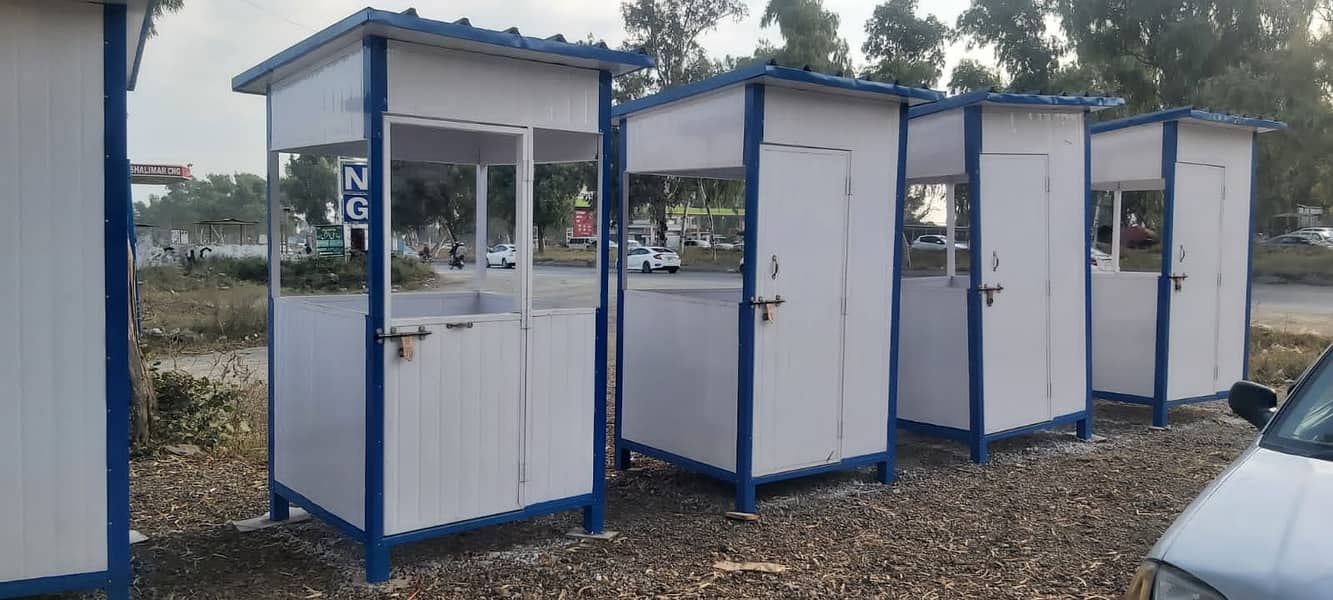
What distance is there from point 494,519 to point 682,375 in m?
1.77

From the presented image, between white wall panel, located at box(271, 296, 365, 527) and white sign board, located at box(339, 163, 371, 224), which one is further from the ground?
white sign board, located at box(339, 163, 371, 224)

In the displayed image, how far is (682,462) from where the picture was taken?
6215 millimetres

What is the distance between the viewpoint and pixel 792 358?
5879 millimetres

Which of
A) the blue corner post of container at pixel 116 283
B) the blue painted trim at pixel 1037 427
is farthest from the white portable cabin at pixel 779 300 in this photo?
the blue corner post of container at pixel 116 283

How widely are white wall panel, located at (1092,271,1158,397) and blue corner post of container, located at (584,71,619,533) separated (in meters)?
5.58

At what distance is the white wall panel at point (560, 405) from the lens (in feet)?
16.1

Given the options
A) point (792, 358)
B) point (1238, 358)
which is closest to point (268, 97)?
point (792, 358)

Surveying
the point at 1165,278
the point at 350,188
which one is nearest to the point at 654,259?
the point at 1165,278

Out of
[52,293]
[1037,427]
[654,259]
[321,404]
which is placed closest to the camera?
[52,293]

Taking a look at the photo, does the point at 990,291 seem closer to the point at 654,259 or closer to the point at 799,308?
the point at 799,308

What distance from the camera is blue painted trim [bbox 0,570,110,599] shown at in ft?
12.3

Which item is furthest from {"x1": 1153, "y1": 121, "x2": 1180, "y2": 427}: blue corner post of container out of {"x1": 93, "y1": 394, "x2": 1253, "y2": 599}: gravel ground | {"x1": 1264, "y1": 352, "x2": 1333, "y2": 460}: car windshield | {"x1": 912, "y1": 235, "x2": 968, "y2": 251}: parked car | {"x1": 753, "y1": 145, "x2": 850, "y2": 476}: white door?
{"x1": 912, "y1": 235, "x2": 968, "y2": 251}: parked car

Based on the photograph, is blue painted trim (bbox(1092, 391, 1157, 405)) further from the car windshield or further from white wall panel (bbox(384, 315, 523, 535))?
white wall panel (bbox(384, 315, 523, 535))

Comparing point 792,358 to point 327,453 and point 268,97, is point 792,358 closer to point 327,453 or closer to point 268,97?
point 327,453
